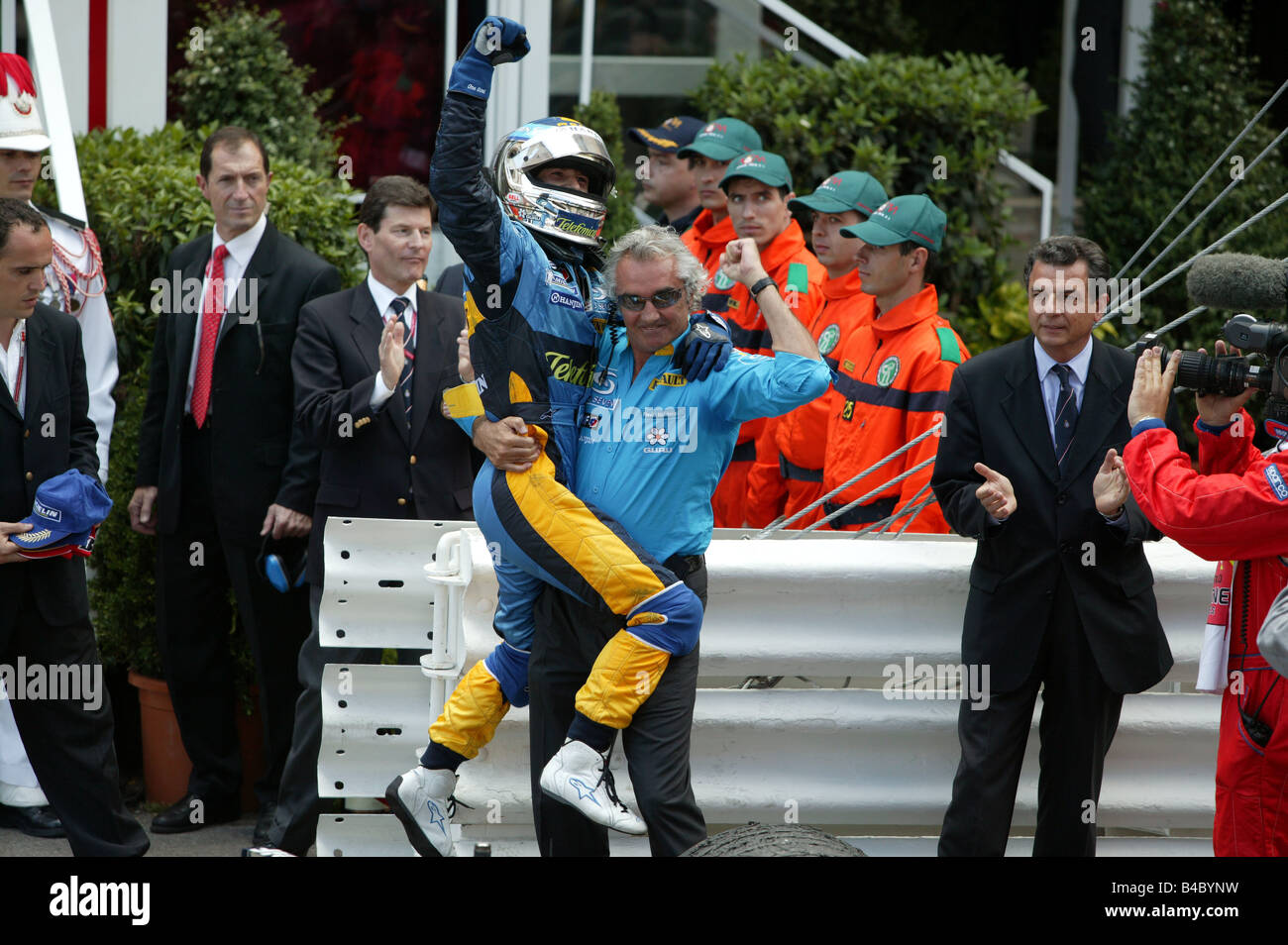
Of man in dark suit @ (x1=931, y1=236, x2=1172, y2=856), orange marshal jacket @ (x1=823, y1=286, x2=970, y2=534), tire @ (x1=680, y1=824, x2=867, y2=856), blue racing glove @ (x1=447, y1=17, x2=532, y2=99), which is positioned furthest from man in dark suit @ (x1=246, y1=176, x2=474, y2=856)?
tire @ (x1=680, y1=824, x2=867, y2=856)

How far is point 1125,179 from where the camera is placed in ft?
38.2

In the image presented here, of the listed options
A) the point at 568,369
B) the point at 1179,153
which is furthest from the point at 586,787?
the point at 1179,153

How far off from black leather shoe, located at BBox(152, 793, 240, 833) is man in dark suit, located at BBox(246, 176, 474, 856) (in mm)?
623

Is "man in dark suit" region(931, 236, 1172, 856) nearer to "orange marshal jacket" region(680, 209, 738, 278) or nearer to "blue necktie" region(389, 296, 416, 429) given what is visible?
"blue necktie" region(389, 296, 416, 429)

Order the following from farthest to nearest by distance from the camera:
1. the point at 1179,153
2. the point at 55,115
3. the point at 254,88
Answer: the point at 1179,153 < the point at 254,88 < the point at 55,115

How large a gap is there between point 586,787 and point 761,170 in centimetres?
382

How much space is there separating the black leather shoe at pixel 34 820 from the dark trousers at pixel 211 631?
1.88 feet

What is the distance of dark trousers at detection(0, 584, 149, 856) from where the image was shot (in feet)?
18.0

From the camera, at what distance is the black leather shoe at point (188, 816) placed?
6.59 metres

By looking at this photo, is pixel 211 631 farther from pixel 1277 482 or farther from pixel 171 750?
pixel 1277 482

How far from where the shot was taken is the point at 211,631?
6.73m
